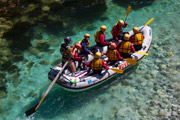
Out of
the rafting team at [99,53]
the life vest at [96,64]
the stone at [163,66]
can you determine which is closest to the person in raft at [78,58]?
the rafting team at [99,53]

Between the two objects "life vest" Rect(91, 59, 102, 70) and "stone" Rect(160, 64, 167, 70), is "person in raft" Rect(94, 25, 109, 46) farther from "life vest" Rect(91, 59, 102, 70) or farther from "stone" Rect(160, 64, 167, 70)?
"stone" Rect(160, 64, 167, 70)

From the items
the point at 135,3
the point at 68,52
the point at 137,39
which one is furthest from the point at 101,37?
the point at 135,3

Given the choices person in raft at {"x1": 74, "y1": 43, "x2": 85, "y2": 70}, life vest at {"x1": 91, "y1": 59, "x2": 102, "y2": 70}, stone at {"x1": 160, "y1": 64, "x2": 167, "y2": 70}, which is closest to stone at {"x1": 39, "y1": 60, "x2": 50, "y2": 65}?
person in raft at {"x1": 74, "y1": 43, "x2": 85, "y2": 70}

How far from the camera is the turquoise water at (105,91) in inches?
264

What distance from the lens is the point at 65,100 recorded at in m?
7.08

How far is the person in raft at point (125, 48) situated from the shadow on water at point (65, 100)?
3.76 feet

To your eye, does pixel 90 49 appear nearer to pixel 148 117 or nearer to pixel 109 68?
pixel 109 68

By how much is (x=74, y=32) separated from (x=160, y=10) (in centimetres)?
534

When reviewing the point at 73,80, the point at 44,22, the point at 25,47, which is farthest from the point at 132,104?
the point at 44,22

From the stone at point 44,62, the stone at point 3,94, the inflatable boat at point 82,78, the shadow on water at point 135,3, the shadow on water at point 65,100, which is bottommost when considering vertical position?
the shadow on water at point 65,100

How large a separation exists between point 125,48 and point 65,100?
9.82ft

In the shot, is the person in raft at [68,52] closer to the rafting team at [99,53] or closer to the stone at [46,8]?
the rafting team at [99,53]

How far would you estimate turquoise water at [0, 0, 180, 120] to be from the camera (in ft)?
22.0

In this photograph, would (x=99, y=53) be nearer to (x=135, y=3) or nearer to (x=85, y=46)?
(x=85, y=46)
